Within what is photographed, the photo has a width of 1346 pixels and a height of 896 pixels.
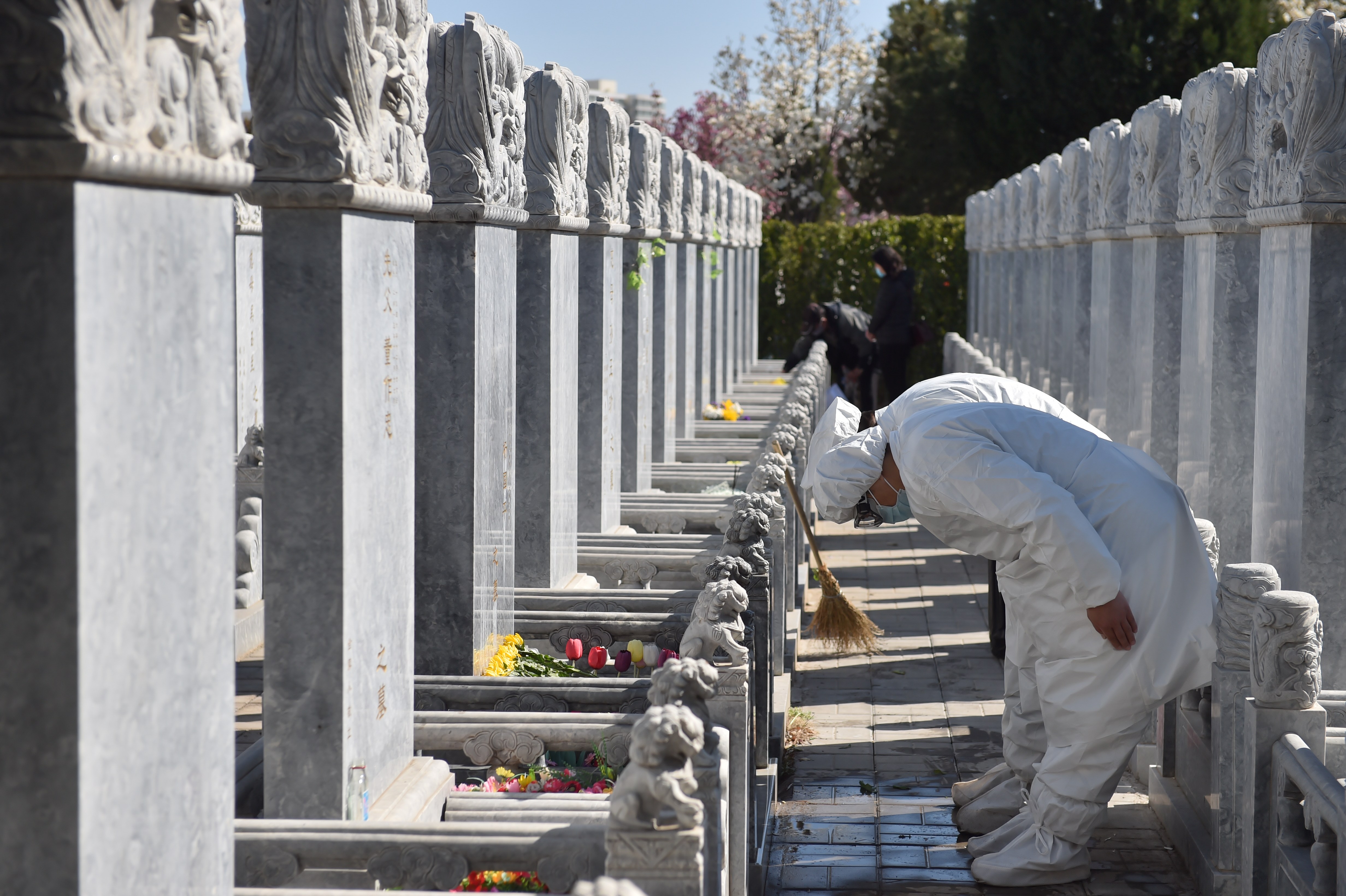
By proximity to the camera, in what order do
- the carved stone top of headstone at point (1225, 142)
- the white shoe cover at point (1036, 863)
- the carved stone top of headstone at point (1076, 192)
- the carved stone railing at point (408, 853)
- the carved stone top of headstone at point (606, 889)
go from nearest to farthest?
the carved stone top of headstone at point (606, 889)
the carved stone railing at point (408, 853)
the white shoe cover at point (1036, 863)
the carved stone top of headstone at point (1225, 142)
the carved stone top of headstone at point (1076, 192)

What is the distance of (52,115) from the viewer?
7.36 ft

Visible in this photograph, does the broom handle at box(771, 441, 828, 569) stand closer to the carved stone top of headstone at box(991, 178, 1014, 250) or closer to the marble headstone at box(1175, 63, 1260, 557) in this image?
the marble headstone at box(1175, 63, 1260, 557)

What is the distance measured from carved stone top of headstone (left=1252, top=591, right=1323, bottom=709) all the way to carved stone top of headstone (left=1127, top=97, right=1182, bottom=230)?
13.6ft

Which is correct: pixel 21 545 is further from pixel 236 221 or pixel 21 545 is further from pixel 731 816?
pixel 236 221

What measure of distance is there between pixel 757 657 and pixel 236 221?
14.6ft

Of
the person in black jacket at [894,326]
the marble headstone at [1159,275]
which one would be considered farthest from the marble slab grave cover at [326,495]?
the person in black jacket at [894,326]

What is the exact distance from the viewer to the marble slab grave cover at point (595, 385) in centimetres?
821

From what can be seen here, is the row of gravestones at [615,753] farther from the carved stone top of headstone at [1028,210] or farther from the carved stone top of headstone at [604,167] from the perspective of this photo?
the carved stone top of headstone at [1028,210]

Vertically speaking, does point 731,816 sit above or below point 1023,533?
below

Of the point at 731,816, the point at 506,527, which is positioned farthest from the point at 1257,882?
the point at 506,527

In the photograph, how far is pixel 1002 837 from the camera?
511cm

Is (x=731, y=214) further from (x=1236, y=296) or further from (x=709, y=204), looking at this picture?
(x=1236, y=296)

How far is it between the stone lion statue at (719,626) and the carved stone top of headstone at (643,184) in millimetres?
5512

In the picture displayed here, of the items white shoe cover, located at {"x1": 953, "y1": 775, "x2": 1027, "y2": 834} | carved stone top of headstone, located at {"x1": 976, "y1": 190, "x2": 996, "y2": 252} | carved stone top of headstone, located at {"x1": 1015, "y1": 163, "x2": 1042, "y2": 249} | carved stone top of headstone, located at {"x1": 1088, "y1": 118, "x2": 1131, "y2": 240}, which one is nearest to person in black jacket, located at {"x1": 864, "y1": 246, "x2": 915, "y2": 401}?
carved stone top of headstone, located at {"x1": 1015, "y1": 163, "x2": 1042, "y2": 249}
